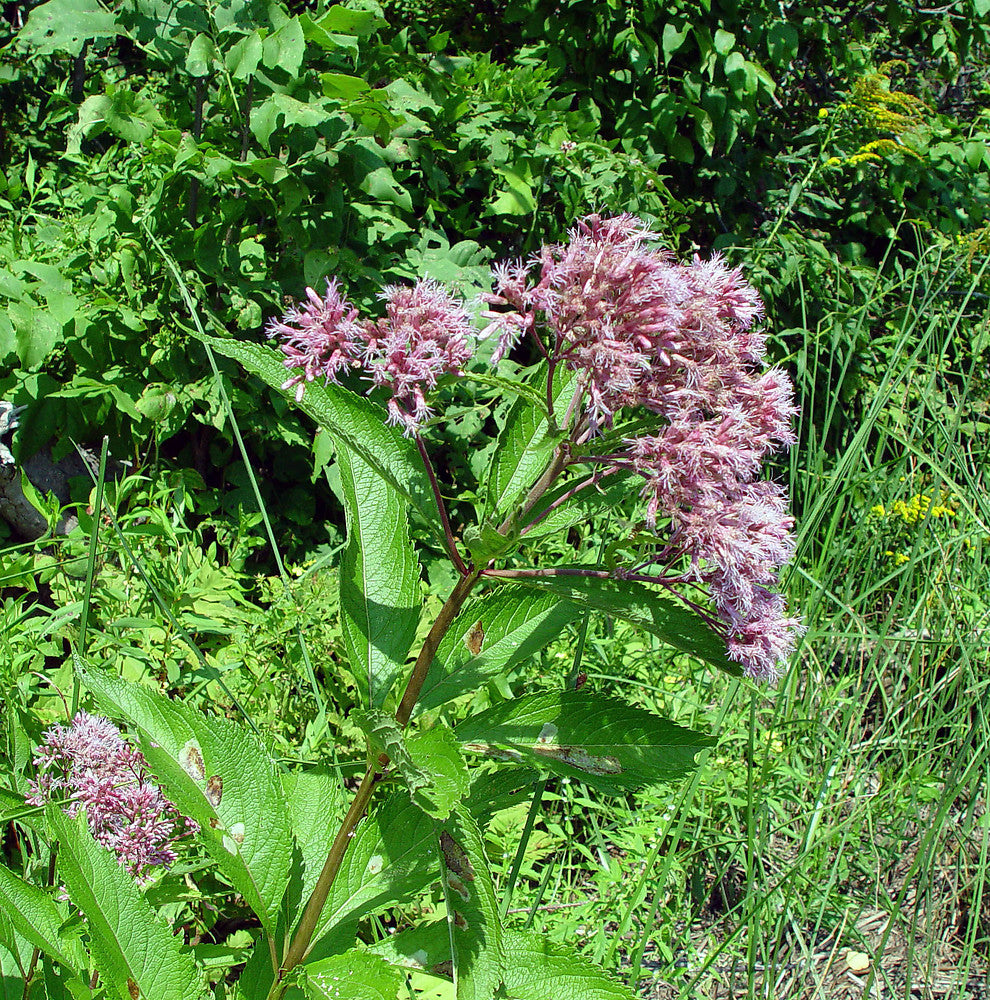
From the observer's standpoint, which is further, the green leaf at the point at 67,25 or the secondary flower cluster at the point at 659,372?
the green leaf at the point at 67,25

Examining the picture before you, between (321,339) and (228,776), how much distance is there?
Result: 0.53m

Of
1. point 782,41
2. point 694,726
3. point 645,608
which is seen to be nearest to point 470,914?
point 645,608

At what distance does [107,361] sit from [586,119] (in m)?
2.02

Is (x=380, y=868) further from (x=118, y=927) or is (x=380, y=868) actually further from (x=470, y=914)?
(x=118, y=927)

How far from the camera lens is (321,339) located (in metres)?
0.97

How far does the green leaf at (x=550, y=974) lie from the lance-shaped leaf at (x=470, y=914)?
0.54 ft

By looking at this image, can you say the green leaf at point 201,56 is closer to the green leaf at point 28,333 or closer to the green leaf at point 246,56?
the green leaf at point 246,56

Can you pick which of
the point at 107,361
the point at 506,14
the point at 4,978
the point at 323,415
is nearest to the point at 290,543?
the point at 107,361

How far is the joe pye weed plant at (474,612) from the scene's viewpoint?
0.92 meters

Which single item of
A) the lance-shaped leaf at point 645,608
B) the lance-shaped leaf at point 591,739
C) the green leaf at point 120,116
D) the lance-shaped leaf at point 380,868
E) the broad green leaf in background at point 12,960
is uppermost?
the green leaf at point 120,116

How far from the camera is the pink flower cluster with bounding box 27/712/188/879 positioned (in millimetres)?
1157

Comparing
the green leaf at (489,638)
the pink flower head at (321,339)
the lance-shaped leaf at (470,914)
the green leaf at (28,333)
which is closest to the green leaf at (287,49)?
the green leaf at (28,333)

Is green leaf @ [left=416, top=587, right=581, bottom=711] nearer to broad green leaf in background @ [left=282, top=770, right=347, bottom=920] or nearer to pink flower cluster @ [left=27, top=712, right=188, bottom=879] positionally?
broad green leaf in background @ [left=282, top=770, right=347, bottom=920]

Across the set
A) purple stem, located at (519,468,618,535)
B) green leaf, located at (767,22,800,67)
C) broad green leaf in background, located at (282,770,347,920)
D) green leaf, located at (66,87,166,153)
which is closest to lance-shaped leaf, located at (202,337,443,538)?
purple stem, located at (519,468,618,535)
